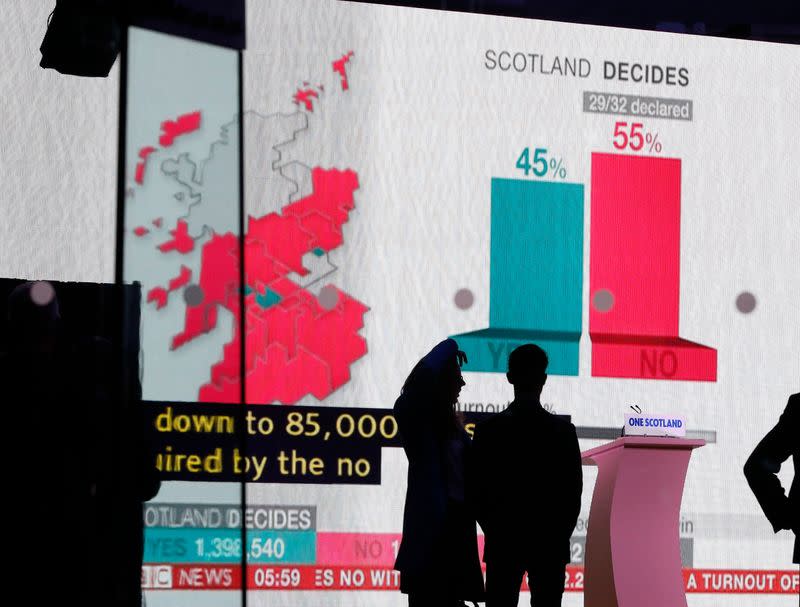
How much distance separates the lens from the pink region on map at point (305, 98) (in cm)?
509

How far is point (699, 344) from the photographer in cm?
538

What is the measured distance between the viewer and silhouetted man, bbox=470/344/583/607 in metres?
3.29

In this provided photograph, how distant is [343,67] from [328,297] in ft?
3.19

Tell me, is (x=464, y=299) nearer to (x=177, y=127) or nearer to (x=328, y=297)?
(x=328, y=297)

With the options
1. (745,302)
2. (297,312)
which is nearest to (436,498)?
(297,312)

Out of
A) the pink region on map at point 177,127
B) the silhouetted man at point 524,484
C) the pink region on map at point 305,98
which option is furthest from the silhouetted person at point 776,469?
the pink region on map at point 305,98

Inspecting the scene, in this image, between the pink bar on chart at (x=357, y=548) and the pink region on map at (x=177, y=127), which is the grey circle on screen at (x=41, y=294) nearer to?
the pink region on map at (x=177, y=127)

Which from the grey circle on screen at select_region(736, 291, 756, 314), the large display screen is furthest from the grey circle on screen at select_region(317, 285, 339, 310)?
the grey circle on screen at select_region(736, 291, 756, 314)

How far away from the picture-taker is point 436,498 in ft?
10.5


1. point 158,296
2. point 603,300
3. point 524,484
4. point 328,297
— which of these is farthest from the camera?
point 603,300

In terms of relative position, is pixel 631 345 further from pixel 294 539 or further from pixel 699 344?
pixel 294 539

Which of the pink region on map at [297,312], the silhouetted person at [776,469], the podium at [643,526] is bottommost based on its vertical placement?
the podium at [643,526]

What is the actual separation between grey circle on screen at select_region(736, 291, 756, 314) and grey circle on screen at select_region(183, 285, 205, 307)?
374 cm

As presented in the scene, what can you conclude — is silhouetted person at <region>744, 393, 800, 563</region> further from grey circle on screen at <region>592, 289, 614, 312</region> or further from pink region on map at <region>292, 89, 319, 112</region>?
pink region on map at <region>292, 89, 319, 112</region>
